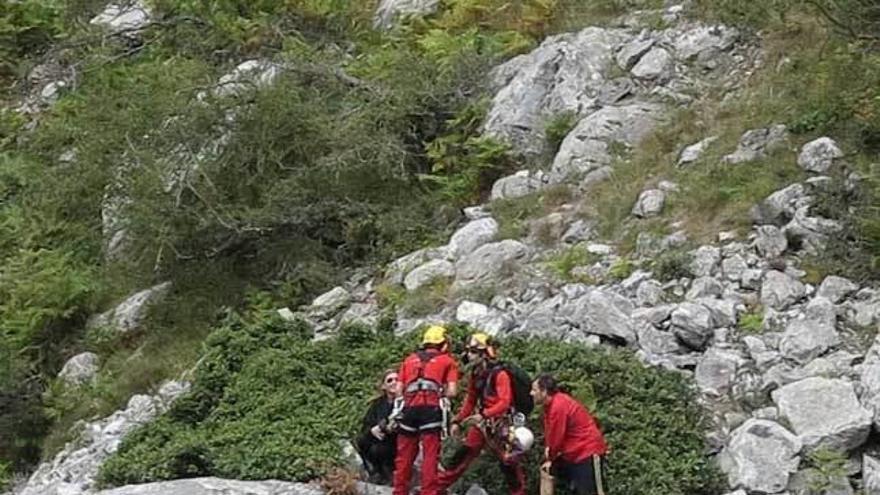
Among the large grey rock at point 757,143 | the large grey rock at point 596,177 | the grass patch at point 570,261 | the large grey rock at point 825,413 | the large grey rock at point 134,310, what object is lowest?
the large grey rock at point 134,310

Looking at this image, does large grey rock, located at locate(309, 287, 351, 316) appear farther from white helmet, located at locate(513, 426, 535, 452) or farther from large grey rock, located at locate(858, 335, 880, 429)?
large grey rock, located at locate(858, 335, 880, 429)

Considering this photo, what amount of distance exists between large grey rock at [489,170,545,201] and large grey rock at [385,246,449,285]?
1.30m

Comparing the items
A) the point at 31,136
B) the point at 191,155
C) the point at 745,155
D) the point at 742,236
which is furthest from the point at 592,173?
the point at 31,136

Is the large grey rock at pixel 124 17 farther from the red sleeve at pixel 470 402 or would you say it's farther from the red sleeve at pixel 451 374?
the red sleeve at pixel 470 402

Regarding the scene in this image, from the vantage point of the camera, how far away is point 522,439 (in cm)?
934

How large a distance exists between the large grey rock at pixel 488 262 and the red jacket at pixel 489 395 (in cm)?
392

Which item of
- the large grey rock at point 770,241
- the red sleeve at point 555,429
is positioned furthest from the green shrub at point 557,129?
the red sleeve at point 555,429

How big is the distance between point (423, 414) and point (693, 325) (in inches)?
118

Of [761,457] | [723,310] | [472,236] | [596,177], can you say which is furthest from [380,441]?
[596,177]

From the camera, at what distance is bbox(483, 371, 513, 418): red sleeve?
9.46 meters

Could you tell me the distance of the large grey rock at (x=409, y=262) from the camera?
14594 mm

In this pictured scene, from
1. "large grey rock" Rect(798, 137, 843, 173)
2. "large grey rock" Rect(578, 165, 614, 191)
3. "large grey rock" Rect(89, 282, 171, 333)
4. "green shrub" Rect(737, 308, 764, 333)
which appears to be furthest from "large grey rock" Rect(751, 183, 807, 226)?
"large grey rock" Rect(89, 282, 171, 333)

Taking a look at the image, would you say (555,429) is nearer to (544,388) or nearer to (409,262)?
(544,388)

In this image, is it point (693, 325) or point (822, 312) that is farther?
point (693, 325)
